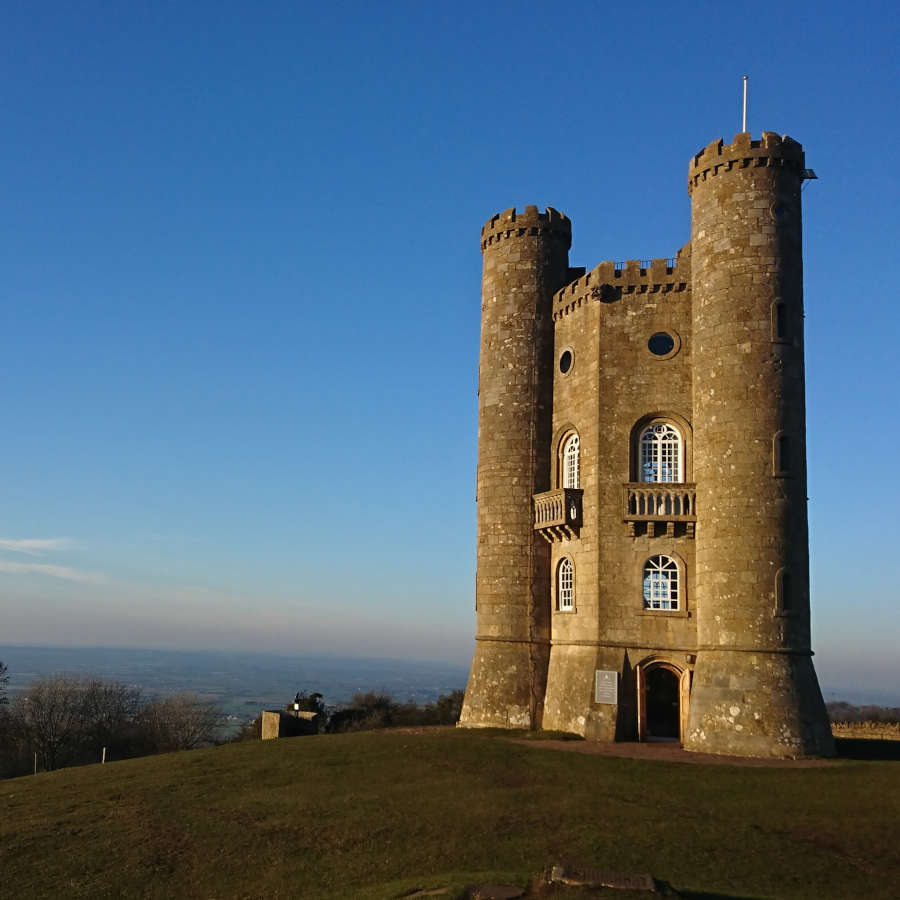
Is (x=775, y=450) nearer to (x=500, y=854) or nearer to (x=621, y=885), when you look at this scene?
(x=500, y=854)

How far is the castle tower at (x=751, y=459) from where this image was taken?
3061 cm

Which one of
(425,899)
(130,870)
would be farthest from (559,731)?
(425,899)

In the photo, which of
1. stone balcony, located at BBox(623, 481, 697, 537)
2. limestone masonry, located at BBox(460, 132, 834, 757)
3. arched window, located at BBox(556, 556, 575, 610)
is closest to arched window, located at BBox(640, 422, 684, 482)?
limestone masonry, located at BBox(460, 132, 834, 757)

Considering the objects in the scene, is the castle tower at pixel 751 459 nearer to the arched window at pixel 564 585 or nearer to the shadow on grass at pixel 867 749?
the shadow on grass at pixel 867 749

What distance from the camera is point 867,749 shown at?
33.9m

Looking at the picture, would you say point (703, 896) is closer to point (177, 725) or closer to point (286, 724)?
point (286, 724)

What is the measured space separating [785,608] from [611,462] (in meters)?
8.08

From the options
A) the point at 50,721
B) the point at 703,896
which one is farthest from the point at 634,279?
the point at 50,721

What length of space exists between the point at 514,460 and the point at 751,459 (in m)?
10.6

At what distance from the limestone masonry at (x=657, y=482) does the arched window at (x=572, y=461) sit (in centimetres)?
9

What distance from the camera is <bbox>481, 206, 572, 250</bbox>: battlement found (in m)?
40.9

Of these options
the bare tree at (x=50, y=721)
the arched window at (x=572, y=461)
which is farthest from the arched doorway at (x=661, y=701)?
the bare tree at (x=50, y=721)

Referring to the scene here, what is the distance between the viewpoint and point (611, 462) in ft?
117

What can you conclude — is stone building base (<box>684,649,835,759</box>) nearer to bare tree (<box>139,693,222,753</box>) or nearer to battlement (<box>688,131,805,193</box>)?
battlement (<box>688,131,805,193</box>)
